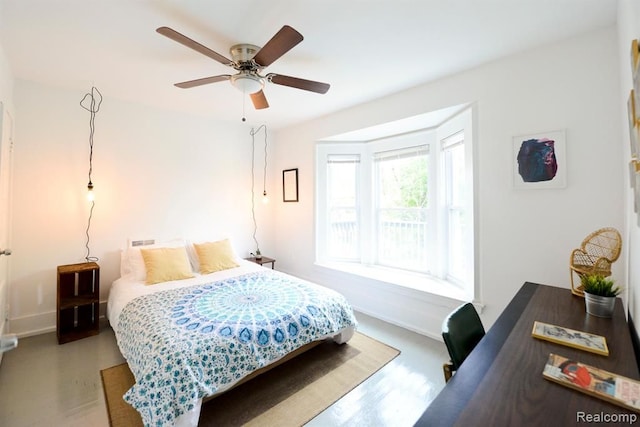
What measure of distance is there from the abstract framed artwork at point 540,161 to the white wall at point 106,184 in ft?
11.6

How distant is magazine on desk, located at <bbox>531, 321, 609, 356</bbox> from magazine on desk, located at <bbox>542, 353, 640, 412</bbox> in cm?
14

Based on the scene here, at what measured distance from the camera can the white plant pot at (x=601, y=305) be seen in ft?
4.32

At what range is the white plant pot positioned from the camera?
132 centimetres

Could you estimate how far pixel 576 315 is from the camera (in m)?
1.37

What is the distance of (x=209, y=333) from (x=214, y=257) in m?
1.64

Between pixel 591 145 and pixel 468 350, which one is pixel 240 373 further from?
pixel 591 145

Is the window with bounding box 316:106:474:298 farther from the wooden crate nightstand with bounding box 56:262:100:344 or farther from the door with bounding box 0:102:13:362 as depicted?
the door with bounding box 0:102:13:362

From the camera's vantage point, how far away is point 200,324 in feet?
6.25

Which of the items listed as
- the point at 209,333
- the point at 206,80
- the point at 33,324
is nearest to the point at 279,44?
the point at 206,80

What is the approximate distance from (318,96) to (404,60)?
109 centimetres

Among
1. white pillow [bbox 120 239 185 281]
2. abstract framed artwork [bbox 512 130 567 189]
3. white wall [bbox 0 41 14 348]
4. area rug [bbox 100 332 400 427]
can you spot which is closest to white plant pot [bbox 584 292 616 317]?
abstract framed artwork [bbox 512 130 567 189]

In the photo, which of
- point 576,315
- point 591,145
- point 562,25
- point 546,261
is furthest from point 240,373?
point 562,25

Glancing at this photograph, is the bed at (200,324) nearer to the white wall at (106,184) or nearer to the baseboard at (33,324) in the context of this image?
the white wall at (106,184)

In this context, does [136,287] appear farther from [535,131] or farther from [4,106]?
[535,131]
